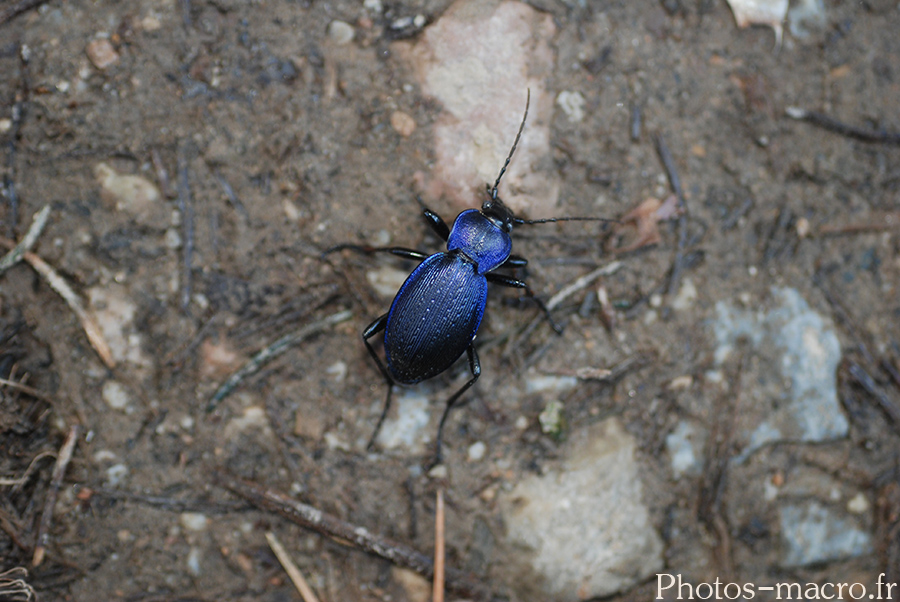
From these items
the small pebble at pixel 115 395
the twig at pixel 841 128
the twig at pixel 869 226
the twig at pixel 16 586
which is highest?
the twig at pixel 841 128

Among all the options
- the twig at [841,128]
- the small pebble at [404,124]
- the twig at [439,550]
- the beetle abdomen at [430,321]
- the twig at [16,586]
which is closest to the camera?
the twig at [16,586]

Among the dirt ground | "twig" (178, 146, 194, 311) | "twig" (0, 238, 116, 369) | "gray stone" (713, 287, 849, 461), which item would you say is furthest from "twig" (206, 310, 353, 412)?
"gray stone" (713, 287, 849, 461)

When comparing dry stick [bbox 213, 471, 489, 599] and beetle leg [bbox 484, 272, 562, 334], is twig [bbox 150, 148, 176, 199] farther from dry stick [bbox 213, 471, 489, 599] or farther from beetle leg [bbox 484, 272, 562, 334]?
beetle leg [bbox 484, 272, 562, 334]

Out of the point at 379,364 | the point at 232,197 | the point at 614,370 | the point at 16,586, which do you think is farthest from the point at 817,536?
the point at 16,586

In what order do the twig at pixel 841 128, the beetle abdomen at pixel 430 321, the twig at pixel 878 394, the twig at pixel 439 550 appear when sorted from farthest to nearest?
the twig at pixel 841 128
the twig at pixel 878 394
the twig at pixel 439 550
the beetle abdomen at pixel 430 321

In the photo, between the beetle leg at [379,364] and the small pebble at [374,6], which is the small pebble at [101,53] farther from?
the beetle leg at [379,364]

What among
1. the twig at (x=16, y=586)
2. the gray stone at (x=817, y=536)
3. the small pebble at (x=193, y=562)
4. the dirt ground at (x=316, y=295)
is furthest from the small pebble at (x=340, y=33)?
the gray stone at (x=817, y=536)

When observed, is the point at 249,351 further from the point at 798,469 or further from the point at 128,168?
the point at 798,469
